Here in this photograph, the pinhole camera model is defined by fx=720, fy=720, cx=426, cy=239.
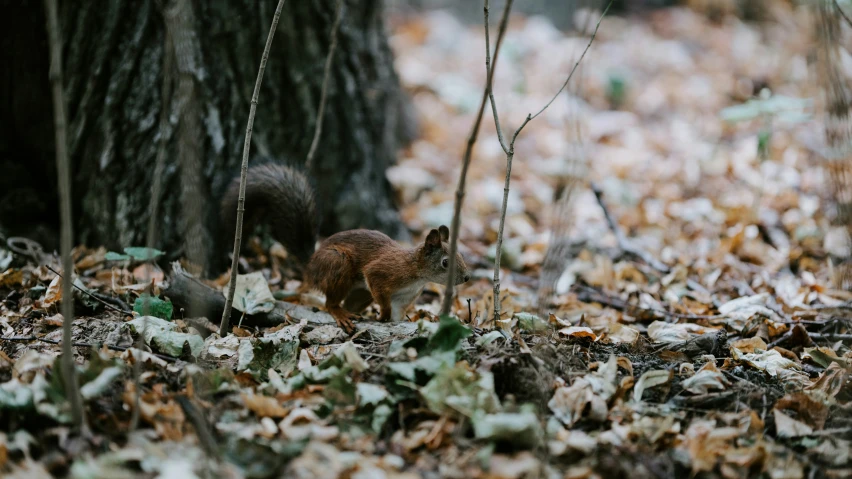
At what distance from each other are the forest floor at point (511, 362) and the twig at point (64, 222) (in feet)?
0.30

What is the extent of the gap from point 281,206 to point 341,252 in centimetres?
40

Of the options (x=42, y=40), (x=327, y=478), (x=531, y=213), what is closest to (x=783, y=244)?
(x=531, y=213)

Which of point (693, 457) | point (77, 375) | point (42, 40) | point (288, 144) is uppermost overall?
point (42, 40)

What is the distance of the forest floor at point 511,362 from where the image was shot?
6.64 feet

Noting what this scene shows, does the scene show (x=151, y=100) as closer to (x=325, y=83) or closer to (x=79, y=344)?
(x=325, y=83)

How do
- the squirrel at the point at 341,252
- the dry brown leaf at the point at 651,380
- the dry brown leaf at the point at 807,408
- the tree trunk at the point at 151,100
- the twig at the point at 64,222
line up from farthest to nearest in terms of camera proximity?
1. the tree trunk at the point at 151,100
2. the squirrel at the point at 341,252
3. the dry brown leaf at the point at 651,380
4. the dry brown leaf at the point at 807,408
5. the twig at the point at 64,222

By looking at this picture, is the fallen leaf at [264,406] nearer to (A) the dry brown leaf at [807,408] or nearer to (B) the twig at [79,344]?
(B) the twig at [79,344]

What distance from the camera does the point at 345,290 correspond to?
3.43 metres

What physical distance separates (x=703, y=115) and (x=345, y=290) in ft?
17.2

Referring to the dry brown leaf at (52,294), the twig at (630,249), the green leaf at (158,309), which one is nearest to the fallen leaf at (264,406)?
the green leaf at (158,309)

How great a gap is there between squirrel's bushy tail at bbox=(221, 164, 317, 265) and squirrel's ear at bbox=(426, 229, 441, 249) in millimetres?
618

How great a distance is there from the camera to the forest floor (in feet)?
6.64

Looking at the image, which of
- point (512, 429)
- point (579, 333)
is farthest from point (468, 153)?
point (579, 333)

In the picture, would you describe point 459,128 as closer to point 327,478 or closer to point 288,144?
point 288,144
